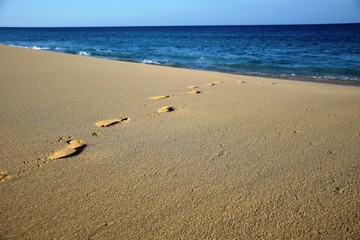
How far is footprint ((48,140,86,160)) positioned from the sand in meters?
0.01

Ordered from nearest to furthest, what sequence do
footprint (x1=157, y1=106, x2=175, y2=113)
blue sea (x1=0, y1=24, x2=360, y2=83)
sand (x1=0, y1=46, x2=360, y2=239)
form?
sand (x1=0, y1=46, x2=360, y2=239)
footprint (x1=157, y1=106, x2=175, y2=113)
blue sea (x1=0, y1=24, x2=360, y2=83)

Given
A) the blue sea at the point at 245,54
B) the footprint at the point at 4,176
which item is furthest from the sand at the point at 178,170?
the blue sea at the point at 245,54

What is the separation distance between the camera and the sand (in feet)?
3.41

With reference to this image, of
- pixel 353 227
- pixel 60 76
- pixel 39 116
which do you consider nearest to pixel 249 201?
pixel 353 227

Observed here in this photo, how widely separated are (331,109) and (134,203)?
8.25 feet

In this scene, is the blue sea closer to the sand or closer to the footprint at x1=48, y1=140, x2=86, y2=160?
the sand

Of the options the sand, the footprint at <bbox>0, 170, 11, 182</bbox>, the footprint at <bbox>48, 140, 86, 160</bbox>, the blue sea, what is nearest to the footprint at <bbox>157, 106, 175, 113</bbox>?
the sand

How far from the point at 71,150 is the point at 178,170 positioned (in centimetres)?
79

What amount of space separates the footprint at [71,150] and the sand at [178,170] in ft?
0.04

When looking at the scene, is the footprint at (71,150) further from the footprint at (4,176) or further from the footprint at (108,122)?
the footprint at (108,122)

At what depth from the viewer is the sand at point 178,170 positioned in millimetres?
1038

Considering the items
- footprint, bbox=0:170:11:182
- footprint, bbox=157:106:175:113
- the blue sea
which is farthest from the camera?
the blue sea

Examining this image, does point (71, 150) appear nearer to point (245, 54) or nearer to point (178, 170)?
point (178, 170)

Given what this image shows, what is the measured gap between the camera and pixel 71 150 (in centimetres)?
169
